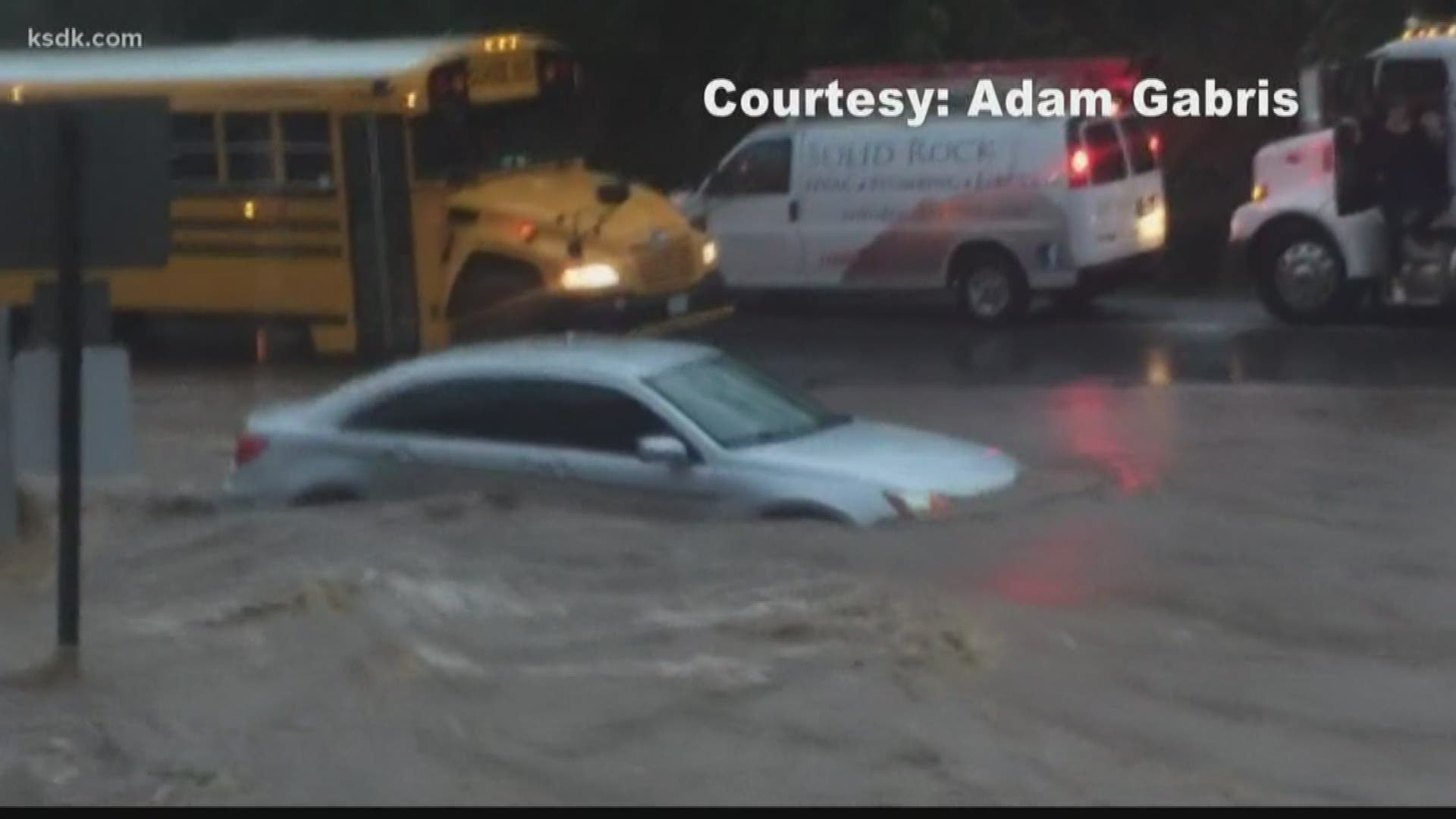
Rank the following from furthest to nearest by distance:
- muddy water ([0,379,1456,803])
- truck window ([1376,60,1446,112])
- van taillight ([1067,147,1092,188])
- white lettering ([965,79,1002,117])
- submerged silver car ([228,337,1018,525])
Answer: white lettering ([965,79,1002,117])
van taillight ([1067,147,1092,188])
truck window ([1376,60,1446,112])
submerged silver car ([228,337,1018,525])
muddy water ([0,379,1456,803])

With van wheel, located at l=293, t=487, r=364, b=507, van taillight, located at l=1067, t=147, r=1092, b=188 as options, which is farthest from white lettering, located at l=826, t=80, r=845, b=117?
van wheel, located at l=293, t=487, r=364, b=507

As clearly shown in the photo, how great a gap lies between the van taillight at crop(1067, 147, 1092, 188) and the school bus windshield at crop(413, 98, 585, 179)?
432 centimetres

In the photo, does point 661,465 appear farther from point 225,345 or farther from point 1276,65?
point 1276,65

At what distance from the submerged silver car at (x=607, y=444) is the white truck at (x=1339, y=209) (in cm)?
1024

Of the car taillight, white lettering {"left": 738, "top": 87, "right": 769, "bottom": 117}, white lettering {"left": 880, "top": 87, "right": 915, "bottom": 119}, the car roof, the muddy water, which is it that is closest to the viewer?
the muddy water

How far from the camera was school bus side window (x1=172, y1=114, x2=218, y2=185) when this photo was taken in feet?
75.0

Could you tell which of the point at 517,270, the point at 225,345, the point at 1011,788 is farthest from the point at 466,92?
the point at 1011,788

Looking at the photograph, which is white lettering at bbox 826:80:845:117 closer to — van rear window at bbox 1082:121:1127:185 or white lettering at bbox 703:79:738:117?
van rear window at bbox 1082:121:1127:185

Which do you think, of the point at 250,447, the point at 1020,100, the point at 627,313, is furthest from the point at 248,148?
the point at 250,447

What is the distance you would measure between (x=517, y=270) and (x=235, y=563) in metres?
10.6

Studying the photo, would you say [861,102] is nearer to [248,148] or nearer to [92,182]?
[248,148]

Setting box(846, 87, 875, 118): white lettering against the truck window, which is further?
box(846, 87, 875, 118): white lettering

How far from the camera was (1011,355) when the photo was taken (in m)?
23.4

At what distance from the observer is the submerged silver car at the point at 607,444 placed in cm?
1297
